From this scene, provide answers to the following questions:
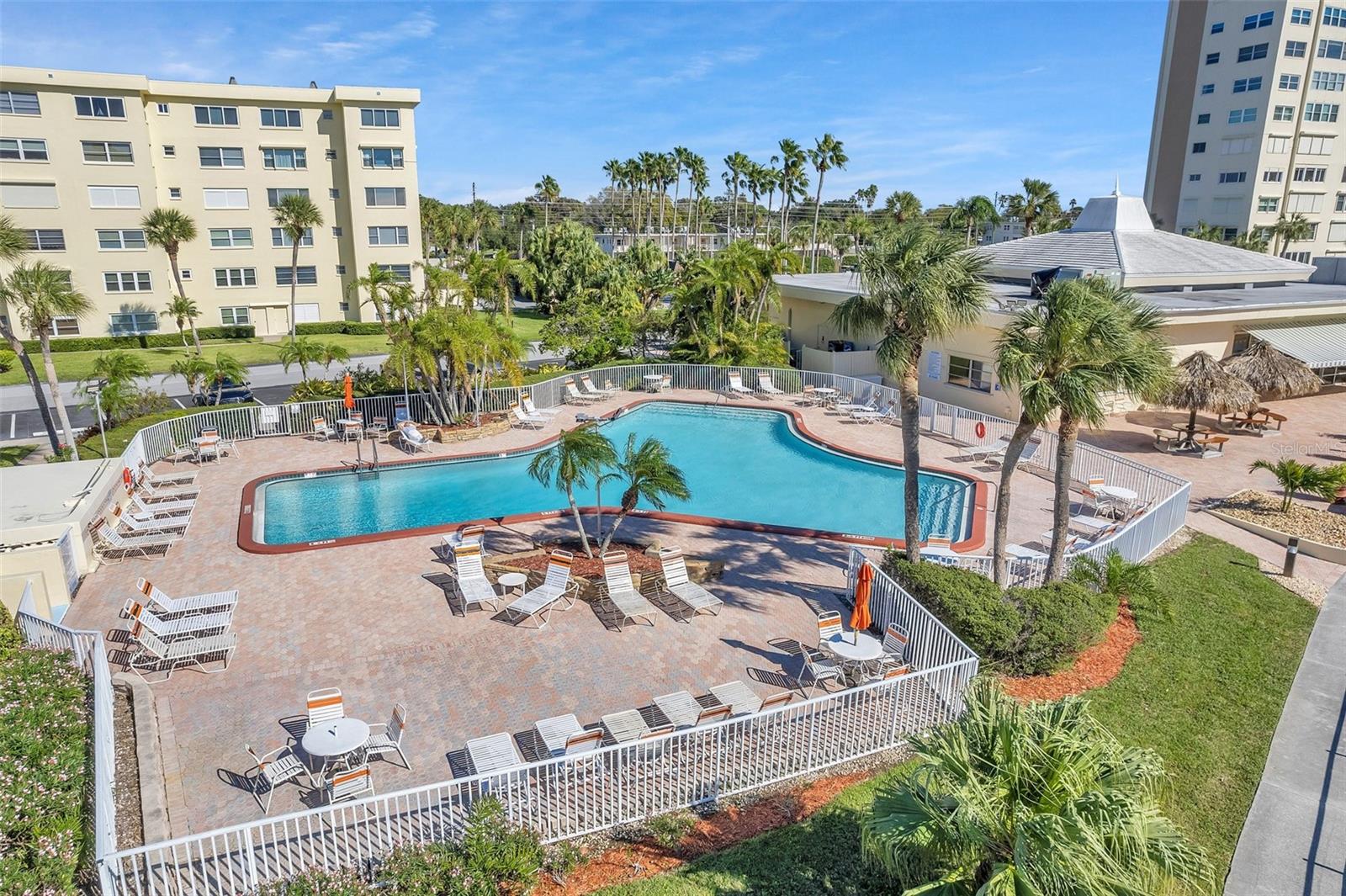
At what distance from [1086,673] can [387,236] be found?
47092 millimetres

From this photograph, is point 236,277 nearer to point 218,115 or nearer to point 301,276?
point 301,276

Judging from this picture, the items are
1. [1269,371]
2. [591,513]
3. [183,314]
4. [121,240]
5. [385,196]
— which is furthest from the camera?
[385,196]

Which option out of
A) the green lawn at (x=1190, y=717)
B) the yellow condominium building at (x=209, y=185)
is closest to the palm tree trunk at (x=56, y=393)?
the green lawn at (x=1190, y=717)

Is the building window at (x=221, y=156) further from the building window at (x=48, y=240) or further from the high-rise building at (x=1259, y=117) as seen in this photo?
the high-rise building at (x=1259, y=117)

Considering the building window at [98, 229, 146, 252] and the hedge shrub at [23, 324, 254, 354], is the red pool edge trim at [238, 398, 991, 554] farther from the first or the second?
the building window at [98, 229, 146, 252]

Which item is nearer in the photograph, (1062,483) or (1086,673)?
(1086,673)

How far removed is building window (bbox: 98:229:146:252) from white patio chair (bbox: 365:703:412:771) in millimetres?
44839

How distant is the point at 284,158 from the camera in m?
46.5

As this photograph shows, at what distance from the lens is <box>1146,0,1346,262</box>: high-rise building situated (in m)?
61.8

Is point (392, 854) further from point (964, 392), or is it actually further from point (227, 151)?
point (227, 151)

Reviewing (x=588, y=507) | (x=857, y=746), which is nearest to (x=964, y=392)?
(x=588, y=507)

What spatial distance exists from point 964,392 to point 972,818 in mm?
26307

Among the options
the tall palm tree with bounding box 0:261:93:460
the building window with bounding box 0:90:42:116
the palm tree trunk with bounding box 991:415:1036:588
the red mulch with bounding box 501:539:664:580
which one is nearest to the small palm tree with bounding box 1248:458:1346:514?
the palm tree trunk with bounding box 991:415:1036:588

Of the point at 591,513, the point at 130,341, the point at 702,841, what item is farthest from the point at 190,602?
the point at 130,341
